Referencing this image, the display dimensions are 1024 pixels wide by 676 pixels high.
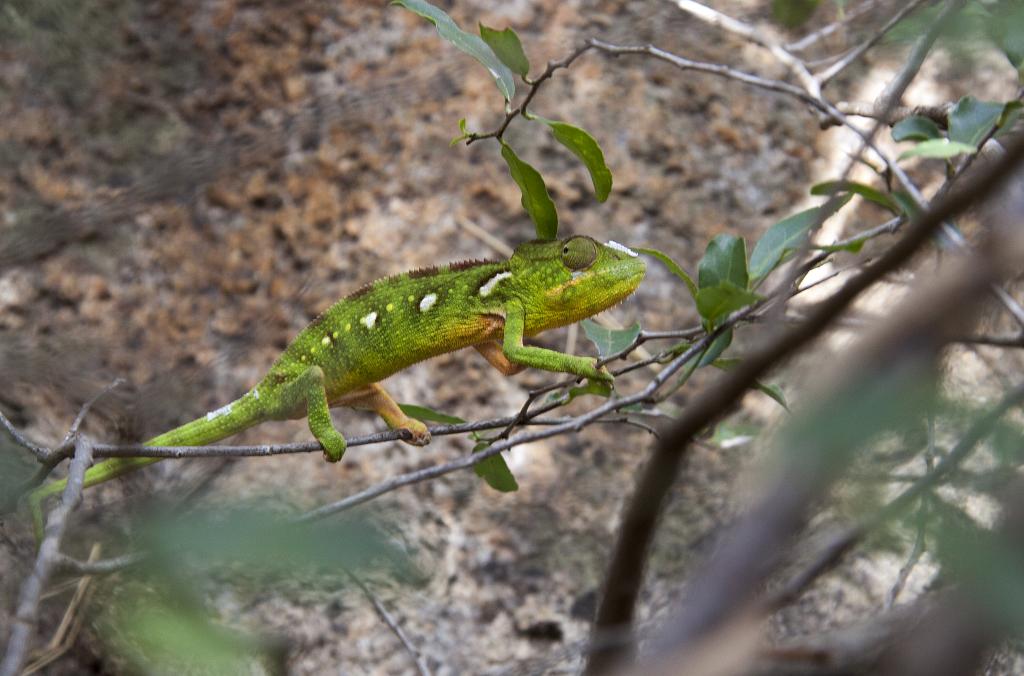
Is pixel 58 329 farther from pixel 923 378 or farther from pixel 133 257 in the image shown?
pixel 923 378

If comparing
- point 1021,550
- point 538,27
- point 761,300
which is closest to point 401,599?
point 761,300

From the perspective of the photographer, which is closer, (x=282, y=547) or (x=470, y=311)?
(x=282, y=547)

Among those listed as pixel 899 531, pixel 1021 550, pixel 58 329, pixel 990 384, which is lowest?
pixel 1021 550

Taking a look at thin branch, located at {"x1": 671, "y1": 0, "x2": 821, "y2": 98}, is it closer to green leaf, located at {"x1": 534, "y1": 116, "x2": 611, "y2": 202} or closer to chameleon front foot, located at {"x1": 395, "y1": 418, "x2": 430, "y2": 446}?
green leaf, located at {"x1": 534, "y1": 116, "x2": 611, "y2": 202}

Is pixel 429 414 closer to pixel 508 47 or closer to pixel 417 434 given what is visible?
pixel 417 434

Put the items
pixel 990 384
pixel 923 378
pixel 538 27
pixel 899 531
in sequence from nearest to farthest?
1. pixel 923 378
2. pixel 899 531
3. pixel 990 384
4. pixel 538 27

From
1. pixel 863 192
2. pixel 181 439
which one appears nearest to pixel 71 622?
pixel 181 439

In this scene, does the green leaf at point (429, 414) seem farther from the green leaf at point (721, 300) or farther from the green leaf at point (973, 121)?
the green leaf at point (973, 121)
